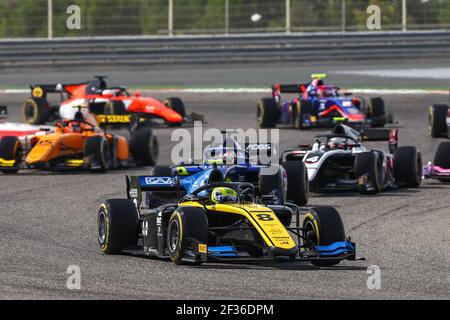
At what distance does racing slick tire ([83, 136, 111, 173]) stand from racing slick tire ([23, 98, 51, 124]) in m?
9.04

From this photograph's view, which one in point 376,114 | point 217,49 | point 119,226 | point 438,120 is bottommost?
point 119,226

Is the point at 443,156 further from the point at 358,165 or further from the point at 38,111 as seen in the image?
the point at 38,111

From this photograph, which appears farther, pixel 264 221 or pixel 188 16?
pixel 188 16

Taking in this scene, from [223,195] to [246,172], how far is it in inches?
172

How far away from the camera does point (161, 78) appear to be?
140 ft

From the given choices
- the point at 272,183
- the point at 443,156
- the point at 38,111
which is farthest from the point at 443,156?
the point at 38,111

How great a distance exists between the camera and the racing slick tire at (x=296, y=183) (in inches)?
770

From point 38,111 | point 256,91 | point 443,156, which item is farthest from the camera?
point 256,91

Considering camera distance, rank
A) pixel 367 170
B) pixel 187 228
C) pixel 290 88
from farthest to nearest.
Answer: pixel 290 88 < pixel 367 170 < pixel 187 228

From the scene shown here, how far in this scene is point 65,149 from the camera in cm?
2520

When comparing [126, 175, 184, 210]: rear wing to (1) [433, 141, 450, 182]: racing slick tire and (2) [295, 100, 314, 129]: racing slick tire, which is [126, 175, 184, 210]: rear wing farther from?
(2) [295, 100, 314, 129]: racing slick tire

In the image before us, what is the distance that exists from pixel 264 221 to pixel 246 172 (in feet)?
16.7

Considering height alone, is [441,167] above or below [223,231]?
above

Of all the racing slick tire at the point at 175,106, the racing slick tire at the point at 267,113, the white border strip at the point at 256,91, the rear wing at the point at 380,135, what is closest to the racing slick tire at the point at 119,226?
the rear wing at the point at 380,135
